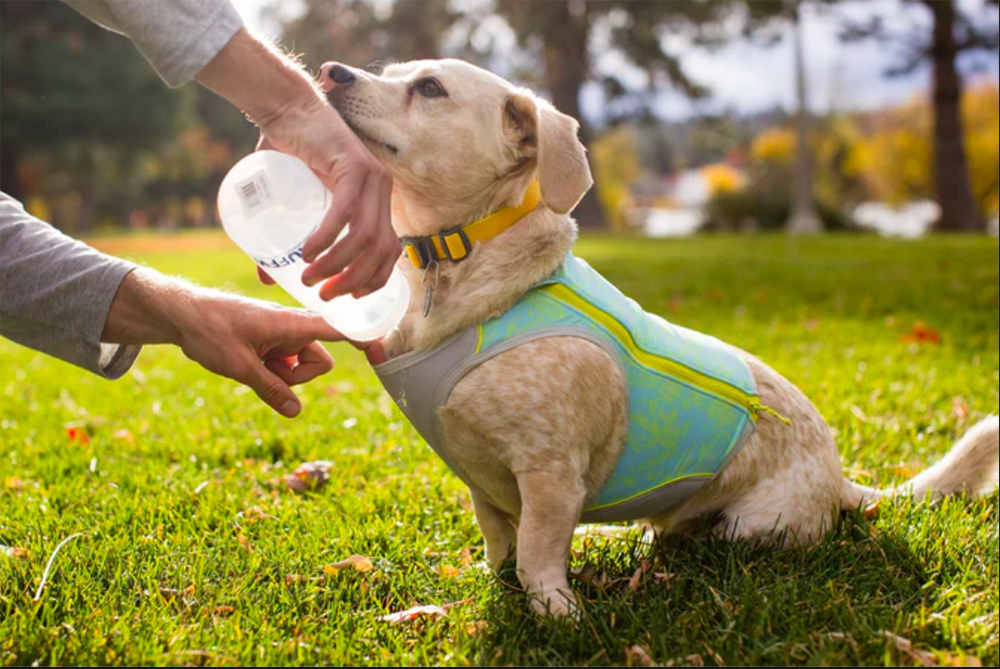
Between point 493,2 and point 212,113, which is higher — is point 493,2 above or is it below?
above

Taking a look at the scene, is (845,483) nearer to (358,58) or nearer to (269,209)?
(269,209)

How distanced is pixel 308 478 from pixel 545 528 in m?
1.41

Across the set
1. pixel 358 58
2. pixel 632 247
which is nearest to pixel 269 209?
pixel 632 247

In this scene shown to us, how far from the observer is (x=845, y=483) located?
2.94 meters

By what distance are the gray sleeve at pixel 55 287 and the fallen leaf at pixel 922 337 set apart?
4.85 meters

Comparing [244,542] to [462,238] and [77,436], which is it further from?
[77,436]

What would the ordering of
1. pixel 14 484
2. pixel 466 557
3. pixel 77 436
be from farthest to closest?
pixel 77 436 < pixel 14 484 < pixel 466 557

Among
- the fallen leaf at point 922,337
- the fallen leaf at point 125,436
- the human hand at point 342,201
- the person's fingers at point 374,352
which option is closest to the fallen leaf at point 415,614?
the person's fingers at point 374,352

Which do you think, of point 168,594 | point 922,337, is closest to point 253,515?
point 168,594

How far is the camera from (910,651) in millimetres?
2002

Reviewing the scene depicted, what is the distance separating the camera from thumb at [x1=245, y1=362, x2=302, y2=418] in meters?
2.55

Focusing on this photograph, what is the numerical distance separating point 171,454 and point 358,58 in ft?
83.1

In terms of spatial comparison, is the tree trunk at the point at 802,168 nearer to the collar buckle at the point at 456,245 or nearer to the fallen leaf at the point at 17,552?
the collar buckle at the point at 456,245

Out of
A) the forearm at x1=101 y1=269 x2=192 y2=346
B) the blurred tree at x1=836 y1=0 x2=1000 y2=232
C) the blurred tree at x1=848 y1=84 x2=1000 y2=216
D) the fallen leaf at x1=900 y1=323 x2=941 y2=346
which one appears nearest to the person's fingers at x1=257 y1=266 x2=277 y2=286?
the forearm at x1=101 y1=269 x2=192 y2=346
